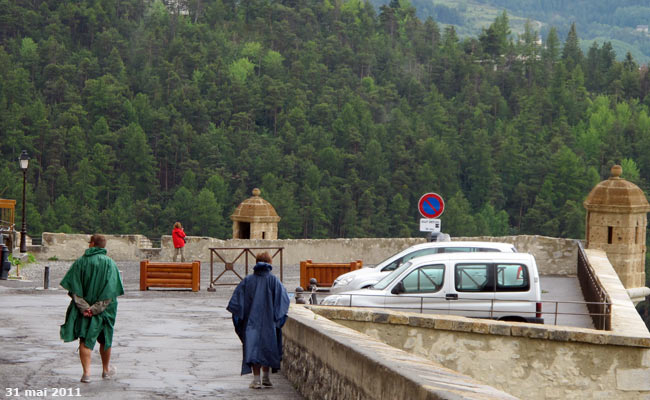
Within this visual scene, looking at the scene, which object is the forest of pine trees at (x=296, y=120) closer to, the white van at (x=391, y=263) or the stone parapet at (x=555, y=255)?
the stone parapet at (x=555, y=255)

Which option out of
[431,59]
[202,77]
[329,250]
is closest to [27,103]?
[202,77]

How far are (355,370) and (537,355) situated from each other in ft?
23.2

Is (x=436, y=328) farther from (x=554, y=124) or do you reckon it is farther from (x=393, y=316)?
(x=554, y=124)

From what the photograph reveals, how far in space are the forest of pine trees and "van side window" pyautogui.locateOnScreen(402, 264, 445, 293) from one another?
9854cm

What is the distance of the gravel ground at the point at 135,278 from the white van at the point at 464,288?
6.63 meters

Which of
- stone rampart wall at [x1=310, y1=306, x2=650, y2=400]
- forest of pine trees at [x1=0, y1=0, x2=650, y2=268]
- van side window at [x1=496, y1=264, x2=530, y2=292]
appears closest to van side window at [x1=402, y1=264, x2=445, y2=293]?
van side window at [x1=496, y1=264, x2=530, y2=292]

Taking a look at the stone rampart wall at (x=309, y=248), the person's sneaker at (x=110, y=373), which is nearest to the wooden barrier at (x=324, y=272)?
the stone rampart wall at (x=309, y=248)

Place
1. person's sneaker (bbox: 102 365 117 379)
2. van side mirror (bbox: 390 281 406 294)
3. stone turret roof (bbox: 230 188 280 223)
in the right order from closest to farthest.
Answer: person's sneaker (bbox: 102 365 117 379) → van side mirror (bbox: 390 281 406 294) → stone turret roof (bbox: 230 188 280 223)

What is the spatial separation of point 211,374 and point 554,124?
151394 mm

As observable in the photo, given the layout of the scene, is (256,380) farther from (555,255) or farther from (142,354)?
(555,255)

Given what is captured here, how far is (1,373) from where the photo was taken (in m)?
9.51

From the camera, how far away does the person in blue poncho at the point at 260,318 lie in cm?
923

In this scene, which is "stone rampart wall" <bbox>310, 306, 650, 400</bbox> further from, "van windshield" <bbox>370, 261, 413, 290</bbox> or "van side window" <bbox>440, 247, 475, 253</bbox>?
"van side window" <bbox>440, 247, 475, 253</bbox>

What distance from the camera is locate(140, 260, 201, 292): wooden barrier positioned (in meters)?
21.7
